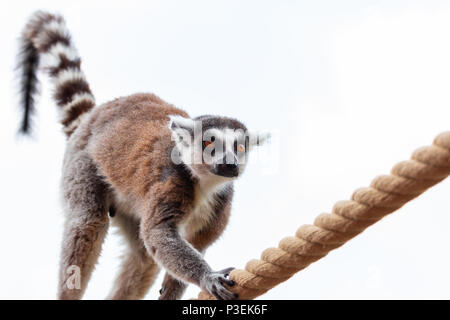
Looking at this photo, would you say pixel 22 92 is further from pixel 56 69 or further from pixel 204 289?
pixel 204 289

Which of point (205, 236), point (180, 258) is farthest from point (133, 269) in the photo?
point (180, 258)

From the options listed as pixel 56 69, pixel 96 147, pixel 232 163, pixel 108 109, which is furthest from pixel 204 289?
pixel 56 69

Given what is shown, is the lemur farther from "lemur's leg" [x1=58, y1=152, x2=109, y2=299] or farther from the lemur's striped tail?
the lemur's striped tail

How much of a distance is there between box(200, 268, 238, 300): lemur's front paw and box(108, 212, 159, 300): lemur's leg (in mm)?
1627

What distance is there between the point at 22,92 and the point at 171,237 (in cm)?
300

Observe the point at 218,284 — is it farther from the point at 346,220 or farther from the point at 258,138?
the point at 258,138

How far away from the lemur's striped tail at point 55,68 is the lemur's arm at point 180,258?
202 centimetres

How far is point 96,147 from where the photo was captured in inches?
202

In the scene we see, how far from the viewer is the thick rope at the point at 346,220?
2.11 meters

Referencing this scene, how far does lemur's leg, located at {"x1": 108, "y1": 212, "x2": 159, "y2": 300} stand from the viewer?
16.8ft

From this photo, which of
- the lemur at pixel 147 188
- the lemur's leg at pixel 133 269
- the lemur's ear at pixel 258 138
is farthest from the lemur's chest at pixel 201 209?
the lemur's leg at pixel 133 269

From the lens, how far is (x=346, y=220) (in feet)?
8.22

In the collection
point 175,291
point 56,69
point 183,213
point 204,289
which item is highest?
point 56,69

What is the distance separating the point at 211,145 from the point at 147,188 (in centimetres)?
61
